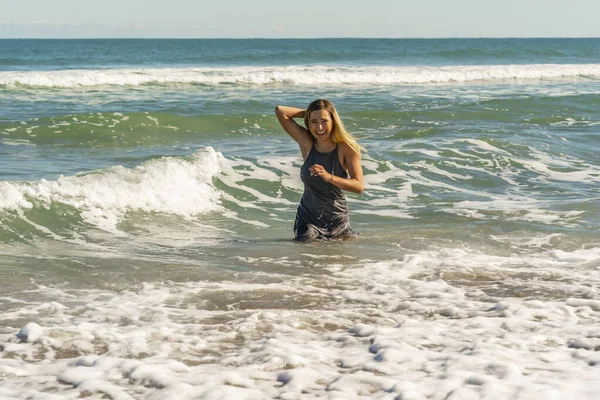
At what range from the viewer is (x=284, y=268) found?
22.0 ft

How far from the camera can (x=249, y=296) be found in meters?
5.81

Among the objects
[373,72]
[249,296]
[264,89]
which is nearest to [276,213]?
[249,296]

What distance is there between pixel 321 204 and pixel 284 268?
866 millimetres

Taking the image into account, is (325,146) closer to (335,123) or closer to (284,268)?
(335,123)

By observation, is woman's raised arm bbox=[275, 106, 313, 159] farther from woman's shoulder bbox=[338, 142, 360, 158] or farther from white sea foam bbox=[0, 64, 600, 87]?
white sea foam bbox=[0, 64, 600, 87]

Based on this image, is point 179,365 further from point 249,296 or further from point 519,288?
point 519,288

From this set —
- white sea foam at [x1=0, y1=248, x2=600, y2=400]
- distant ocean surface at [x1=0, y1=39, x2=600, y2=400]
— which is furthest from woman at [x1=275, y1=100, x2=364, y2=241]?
white sea foam at [x1=0, y1=248, x2=600, y2=400]

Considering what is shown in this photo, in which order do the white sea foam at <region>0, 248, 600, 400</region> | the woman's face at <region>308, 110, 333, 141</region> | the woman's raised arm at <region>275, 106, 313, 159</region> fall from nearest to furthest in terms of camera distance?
1. the white sea foam at <region>0, 248, 600, 400</region>
2. the woman's face at <region>308, 110, 333, 141</region>
3. the woman's raised arm at <region>275, 106, 313, 159</region>

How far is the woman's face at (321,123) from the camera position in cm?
686

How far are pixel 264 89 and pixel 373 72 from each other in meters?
9.71

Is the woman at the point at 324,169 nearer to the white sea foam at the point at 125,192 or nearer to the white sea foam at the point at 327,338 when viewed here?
the white sea foam at the point at 327,338

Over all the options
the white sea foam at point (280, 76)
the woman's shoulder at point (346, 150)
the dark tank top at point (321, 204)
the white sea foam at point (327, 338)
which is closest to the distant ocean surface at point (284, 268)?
the white sea foam at point (327, 338)

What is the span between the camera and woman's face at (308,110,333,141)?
6.86m

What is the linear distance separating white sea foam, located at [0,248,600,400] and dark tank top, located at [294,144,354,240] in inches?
32.9
